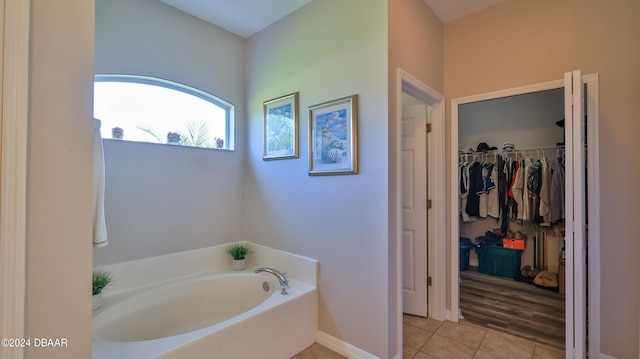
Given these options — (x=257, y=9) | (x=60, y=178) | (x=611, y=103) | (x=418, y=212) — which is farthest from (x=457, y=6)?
(x=60, y=178)

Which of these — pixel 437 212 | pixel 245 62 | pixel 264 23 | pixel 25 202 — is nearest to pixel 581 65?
pixel 437 212

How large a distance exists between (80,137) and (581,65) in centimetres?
305

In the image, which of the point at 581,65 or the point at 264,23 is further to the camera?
the point at 264,23

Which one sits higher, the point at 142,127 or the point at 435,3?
the point at 435,3

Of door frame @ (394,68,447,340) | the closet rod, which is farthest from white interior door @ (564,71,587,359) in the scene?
the closet rod

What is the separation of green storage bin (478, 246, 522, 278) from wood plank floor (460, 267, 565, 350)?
0.35 feet

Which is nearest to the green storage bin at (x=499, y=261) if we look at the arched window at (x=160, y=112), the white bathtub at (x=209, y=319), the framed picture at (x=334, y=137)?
the white bathtub at (x=209, y=319)

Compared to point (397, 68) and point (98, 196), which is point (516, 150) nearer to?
point (397, 68)

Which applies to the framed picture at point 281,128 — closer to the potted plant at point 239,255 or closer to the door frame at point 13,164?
the potted plant at point 239,255

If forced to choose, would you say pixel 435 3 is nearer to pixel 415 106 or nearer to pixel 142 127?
pixel 415 106

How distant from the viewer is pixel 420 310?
8.49ft

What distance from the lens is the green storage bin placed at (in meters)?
3.54

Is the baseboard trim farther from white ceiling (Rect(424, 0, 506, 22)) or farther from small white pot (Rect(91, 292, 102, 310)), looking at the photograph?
white ceiling (Rect(424, 0, 506, 22))

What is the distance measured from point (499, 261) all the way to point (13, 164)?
4564mm
